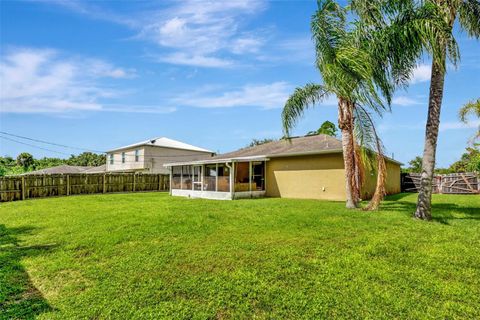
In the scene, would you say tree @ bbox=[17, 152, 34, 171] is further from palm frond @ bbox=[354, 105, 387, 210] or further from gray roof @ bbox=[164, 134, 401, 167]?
palm frond @ bbox=[354, 105, 387, 210]

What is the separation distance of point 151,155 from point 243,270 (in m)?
29.6

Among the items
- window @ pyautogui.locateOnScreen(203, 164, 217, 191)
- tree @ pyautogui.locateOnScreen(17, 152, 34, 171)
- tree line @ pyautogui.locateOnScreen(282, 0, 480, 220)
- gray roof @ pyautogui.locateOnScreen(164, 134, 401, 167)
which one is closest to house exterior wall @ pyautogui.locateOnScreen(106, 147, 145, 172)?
window @ pyautogui.locateOnScreen(203, 164, 217, 191)

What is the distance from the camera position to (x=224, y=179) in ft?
57.8

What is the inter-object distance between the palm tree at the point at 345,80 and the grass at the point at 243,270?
3.86 meters

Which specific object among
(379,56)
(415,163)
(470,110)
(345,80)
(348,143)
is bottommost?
(415,163)

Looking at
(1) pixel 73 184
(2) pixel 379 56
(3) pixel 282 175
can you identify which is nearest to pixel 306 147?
(3) pixel 282 175

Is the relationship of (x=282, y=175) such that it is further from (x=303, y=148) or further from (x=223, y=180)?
(x=223, y=180)

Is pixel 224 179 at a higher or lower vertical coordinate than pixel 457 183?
higher

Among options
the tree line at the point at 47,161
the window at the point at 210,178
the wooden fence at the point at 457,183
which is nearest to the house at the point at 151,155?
the window at the point at 210,178

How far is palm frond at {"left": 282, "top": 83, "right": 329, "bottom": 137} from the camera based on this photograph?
1267 cm

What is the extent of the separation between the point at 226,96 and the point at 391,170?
1257 cm

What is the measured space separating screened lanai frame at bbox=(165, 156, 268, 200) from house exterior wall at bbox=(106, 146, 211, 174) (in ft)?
40.2

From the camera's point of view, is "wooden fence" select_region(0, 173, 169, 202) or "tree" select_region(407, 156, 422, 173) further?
"tree" select_region(407, 156, 422, 173)

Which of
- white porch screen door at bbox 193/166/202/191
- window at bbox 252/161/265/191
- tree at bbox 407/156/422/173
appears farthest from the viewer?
tree at bbox 407/156/422/173
